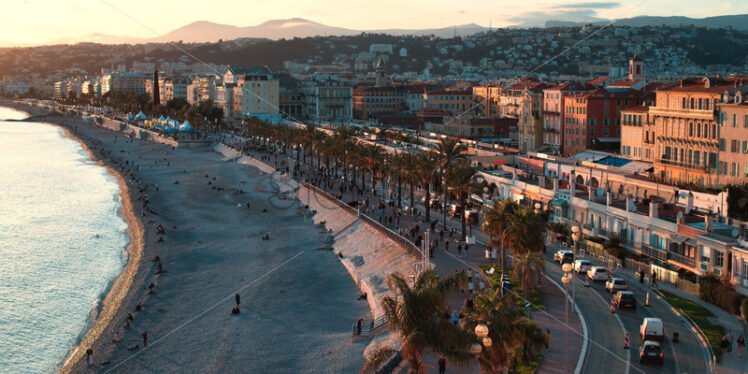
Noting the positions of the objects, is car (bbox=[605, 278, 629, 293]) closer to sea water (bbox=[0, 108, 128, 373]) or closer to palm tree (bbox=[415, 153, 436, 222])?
palm tree (bbox=[415, 153, 436, 222])

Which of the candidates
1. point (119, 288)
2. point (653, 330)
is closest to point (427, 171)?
point (119, 288)

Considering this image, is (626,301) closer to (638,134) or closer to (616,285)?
(616,285)

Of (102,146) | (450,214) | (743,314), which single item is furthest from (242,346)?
(102,146)

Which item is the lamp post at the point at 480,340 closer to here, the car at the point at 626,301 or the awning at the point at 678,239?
the car at the point at 626,301

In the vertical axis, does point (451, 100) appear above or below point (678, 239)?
above

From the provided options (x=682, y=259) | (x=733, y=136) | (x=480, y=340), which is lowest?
(x=682, y=259)

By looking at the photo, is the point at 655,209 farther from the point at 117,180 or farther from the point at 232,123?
the point at 232,123

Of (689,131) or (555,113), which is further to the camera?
(555,113)
